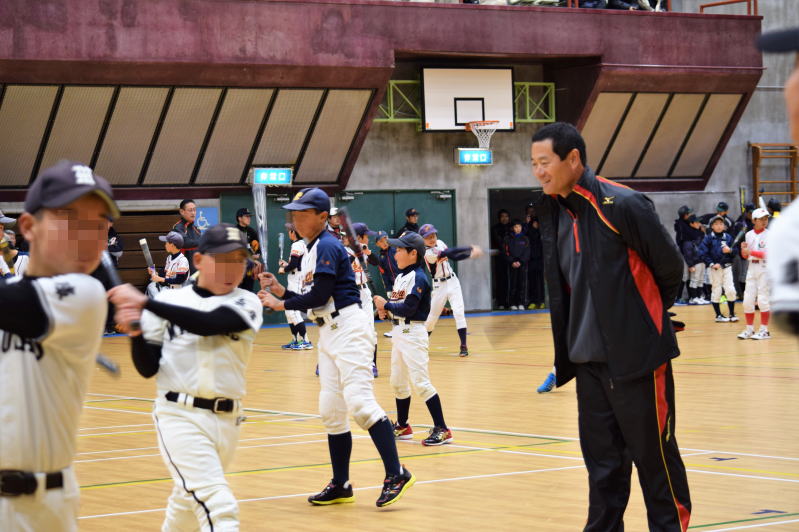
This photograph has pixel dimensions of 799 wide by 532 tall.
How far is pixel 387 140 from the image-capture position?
3103cm

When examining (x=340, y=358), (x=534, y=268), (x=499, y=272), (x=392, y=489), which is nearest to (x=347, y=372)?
(x=340, y=358)

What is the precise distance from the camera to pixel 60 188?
3.49 metres

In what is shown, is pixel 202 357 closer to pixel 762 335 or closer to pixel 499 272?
pixel 762 335

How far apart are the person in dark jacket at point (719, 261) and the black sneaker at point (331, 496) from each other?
18.1 metres

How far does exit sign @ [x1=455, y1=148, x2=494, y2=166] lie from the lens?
103ft

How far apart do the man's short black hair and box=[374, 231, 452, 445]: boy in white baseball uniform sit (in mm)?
5042


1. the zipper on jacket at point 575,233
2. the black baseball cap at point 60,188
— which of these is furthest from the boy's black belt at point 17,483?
the zipper on jacket at point 575,233

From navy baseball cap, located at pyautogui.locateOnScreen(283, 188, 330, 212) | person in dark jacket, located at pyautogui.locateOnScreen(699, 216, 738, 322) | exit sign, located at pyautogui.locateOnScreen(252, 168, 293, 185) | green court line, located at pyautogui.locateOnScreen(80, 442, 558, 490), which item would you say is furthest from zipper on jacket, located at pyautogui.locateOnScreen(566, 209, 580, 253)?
exit sign, located at pyautogui.locateOnScreen(252, 168, 293, 185)

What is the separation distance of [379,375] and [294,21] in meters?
11.6

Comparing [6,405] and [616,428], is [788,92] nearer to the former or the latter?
[6,405]

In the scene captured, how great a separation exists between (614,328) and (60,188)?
316 cm

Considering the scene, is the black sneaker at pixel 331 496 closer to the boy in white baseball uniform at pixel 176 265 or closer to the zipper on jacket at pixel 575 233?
the zipper on jacket at pixel 575 233

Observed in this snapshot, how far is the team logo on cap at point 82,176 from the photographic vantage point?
351 cm

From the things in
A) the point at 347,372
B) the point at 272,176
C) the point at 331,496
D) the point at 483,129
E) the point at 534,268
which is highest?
the point at 483,129
